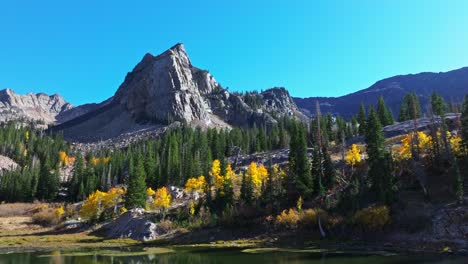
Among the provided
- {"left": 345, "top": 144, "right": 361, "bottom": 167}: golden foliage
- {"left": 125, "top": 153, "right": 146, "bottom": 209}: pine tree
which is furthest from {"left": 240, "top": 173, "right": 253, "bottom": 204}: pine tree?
{"left": 125, "top": 153, "right": 146, "bottom": 209}: pine tree

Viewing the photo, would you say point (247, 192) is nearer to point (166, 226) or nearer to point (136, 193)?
point (166, 226)

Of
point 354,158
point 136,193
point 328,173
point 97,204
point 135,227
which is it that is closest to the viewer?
point 328,173

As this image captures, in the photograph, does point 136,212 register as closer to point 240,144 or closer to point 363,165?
point 363,165

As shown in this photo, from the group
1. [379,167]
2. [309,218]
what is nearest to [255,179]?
[309,218]

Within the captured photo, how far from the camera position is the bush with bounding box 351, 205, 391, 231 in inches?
2388

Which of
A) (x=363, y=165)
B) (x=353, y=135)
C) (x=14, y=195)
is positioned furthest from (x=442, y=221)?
(x=14, y=195)

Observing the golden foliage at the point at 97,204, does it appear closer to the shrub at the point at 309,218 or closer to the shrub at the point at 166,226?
the shrub at the point at 166,226

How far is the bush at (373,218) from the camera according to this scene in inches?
2388

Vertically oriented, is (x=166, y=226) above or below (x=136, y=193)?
below

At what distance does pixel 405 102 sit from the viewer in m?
170

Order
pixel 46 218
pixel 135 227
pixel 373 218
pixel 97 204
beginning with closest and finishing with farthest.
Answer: pixel 373 218, pixel 135 227, pixel 97 204, pixel 46 218

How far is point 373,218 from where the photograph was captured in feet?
203

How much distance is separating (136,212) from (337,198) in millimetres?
52300

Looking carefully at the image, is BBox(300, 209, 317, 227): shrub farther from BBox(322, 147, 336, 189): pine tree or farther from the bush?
BBox(322, 147, 336, 189): pine tree
